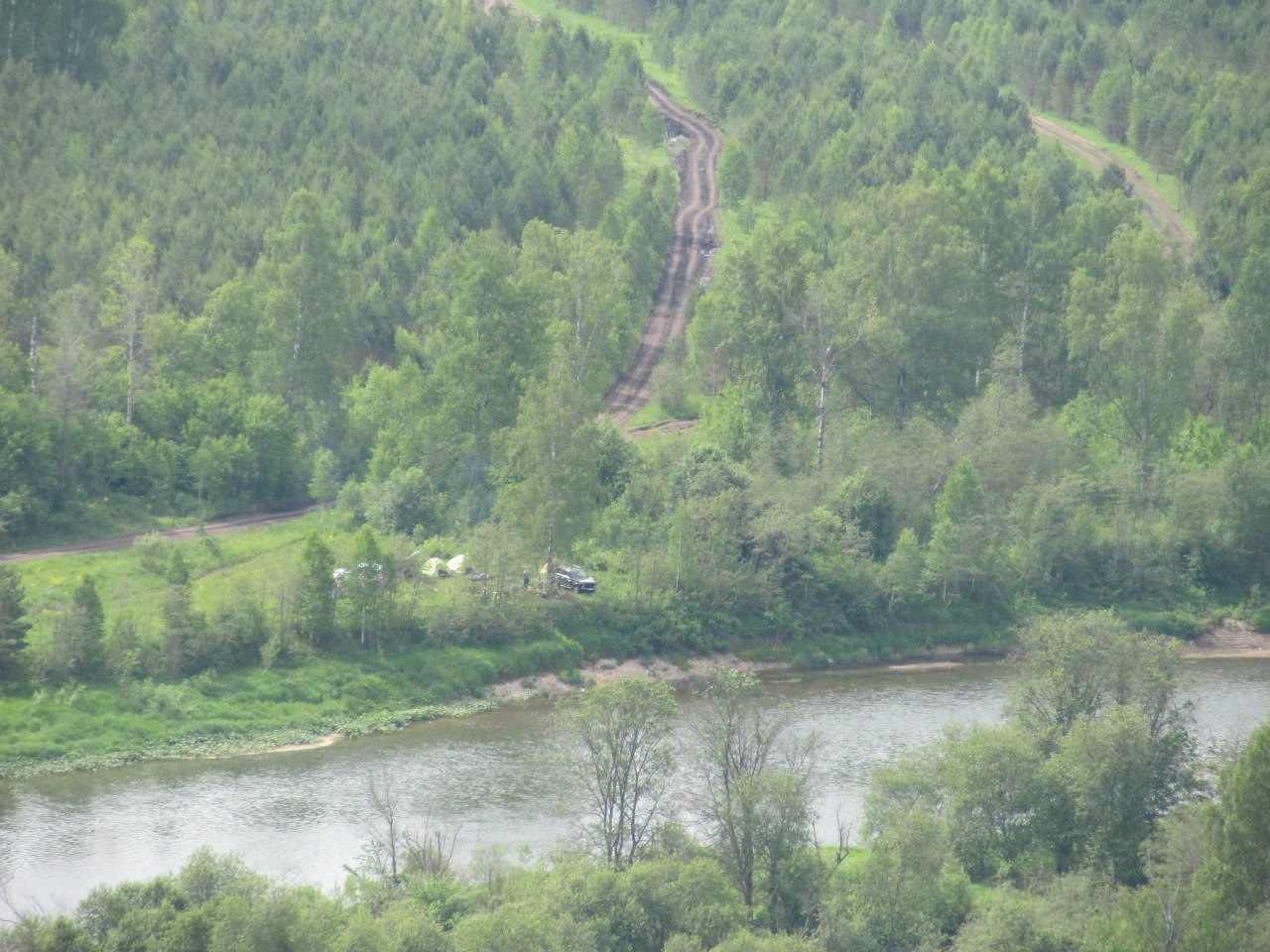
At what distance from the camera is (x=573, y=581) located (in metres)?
70.1

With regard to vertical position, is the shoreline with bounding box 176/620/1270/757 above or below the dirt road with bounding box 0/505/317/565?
below

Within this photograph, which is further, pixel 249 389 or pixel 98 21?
pixel 98 21

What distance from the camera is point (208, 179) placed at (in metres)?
100

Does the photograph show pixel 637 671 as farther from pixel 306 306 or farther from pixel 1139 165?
pixel 1139 165

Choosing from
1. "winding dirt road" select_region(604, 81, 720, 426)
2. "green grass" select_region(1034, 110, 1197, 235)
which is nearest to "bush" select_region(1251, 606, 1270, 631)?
"winding dirt road" select_region(604, 81, 720, 426)

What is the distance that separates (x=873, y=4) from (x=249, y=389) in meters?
91.9

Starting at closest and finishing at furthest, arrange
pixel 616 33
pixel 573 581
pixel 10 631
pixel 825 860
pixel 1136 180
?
pixel 825 860 → pixel 10 631 → pixel 573 581 → pixel 1136 180 → pixel 616 33

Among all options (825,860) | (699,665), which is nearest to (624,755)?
(825,860)

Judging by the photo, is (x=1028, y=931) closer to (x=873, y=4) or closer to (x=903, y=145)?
(x=903, y=145)

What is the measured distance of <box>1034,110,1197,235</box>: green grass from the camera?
119 m

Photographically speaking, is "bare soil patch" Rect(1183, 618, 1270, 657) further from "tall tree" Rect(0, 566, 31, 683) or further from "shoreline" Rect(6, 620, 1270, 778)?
"tall tree" Rect(0, 566, 31, 683)

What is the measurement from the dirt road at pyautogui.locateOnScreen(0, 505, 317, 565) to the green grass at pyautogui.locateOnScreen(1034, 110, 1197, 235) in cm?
6576

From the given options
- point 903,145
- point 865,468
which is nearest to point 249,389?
point 865,468

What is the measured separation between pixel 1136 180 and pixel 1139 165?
4122mm
